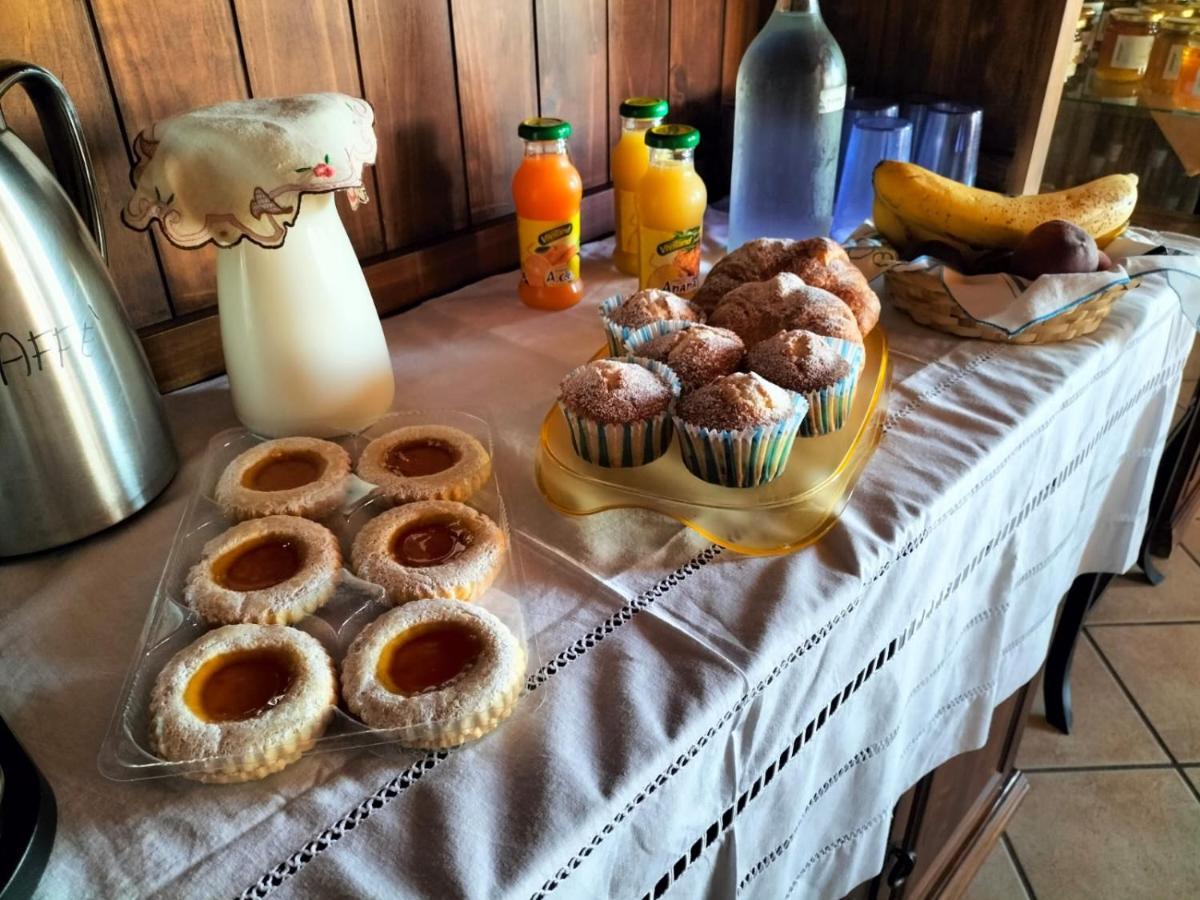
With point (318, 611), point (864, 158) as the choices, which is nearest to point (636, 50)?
point (864, 158)

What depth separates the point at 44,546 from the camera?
59cm

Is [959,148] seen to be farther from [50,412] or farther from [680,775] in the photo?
[50,412]

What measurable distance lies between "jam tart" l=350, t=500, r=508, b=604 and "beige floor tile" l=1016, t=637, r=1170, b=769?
1194mm

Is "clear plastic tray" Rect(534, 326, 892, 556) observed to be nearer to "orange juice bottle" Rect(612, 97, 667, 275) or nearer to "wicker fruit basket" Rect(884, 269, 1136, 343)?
"wicker fruit basket" Rect(884, 269, 1136, 343)

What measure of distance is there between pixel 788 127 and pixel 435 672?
824mm

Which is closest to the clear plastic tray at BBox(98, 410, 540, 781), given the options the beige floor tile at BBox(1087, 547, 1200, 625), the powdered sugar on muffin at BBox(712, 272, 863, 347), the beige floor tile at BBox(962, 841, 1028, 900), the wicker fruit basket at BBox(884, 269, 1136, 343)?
the powdered sugar on muffin at BBox(712, 272, 863, 347)

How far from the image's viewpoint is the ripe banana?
93 centimetres

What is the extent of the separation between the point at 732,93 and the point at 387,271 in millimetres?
651

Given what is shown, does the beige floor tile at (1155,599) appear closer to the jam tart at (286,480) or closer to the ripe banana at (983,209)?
the ripe banana at (983,209)

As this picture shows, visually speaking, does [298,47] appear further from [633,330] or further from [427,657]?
[427,657]

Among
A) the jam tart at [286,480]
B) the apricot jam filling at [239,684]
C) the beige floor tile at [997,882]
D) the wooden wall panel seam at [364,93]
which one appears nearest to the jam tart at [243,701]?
the apricot jam filling at [239,684]

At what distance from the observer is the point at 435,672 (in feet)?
1.56

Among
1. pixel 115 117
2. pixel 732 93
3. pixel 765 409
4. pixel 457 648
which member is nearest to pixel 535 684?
pixel 457 648

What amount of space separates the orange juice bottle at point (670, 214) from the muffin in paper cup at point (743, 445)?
1.01ft
